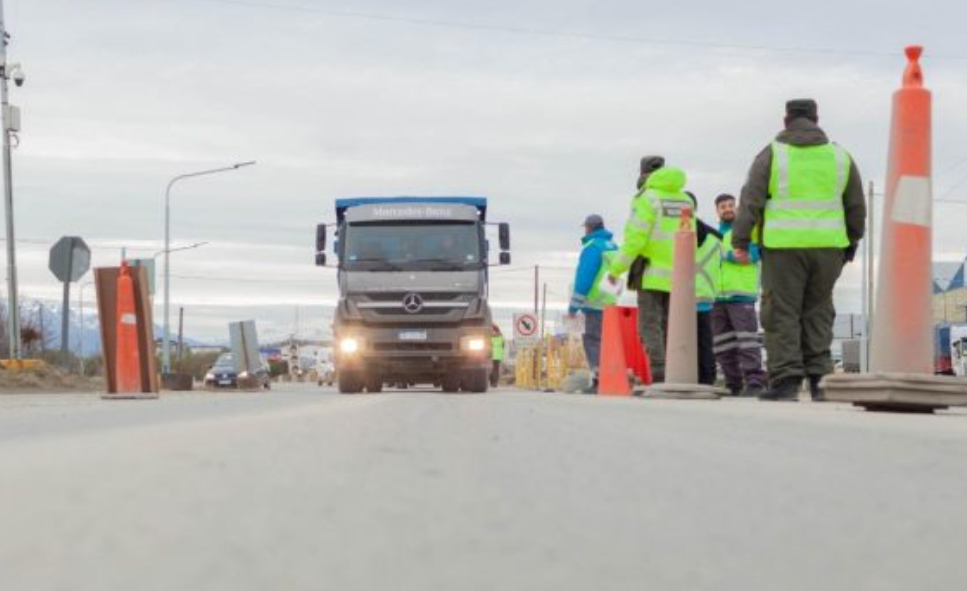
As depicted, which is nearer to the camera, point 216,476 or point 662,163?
point 216,476

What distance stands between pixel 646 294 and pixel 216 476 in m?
10.9

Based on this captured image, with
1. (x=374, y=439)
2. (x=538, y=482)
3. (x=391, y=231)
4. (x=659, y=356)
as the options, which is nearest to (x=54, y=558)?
(x=538, y=482)

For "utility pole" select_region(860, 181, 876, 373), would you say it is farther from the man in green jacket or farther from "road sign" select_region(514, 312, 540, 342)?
the man in green jacket

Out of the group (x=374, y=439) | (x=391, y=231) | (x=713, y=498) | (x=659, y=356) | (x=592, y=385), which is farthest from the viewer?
(x=391, y=231)

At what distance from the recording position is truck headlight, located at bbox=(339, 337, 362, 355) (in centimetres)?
1867

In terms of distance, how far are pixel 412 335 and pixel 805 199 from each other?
10.2m

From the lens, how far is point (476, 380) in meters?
19.2

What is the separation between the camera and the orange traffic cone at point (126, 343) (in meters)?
14.7

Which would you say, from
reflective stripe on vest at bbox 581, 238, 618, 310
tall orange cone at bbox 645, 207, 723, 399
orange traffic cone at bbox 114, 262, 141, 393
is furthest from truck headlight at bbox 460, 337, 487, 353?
tall orange cone at bbox 645, 207, 723, 399

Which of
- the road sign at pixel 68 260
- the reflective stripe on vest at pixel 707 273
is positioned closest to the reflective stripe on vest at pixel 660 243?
the reflective stripe on vest at pixel 707 273

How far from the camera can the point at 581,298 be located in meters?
15.8

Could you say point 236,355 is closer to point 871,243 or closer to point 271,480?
point 871,243

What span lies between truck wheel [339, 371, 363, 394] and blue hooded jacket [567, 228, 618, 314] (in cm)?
415

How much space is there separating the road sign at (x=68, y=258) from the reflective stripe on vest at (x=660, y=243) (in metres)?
11.4
